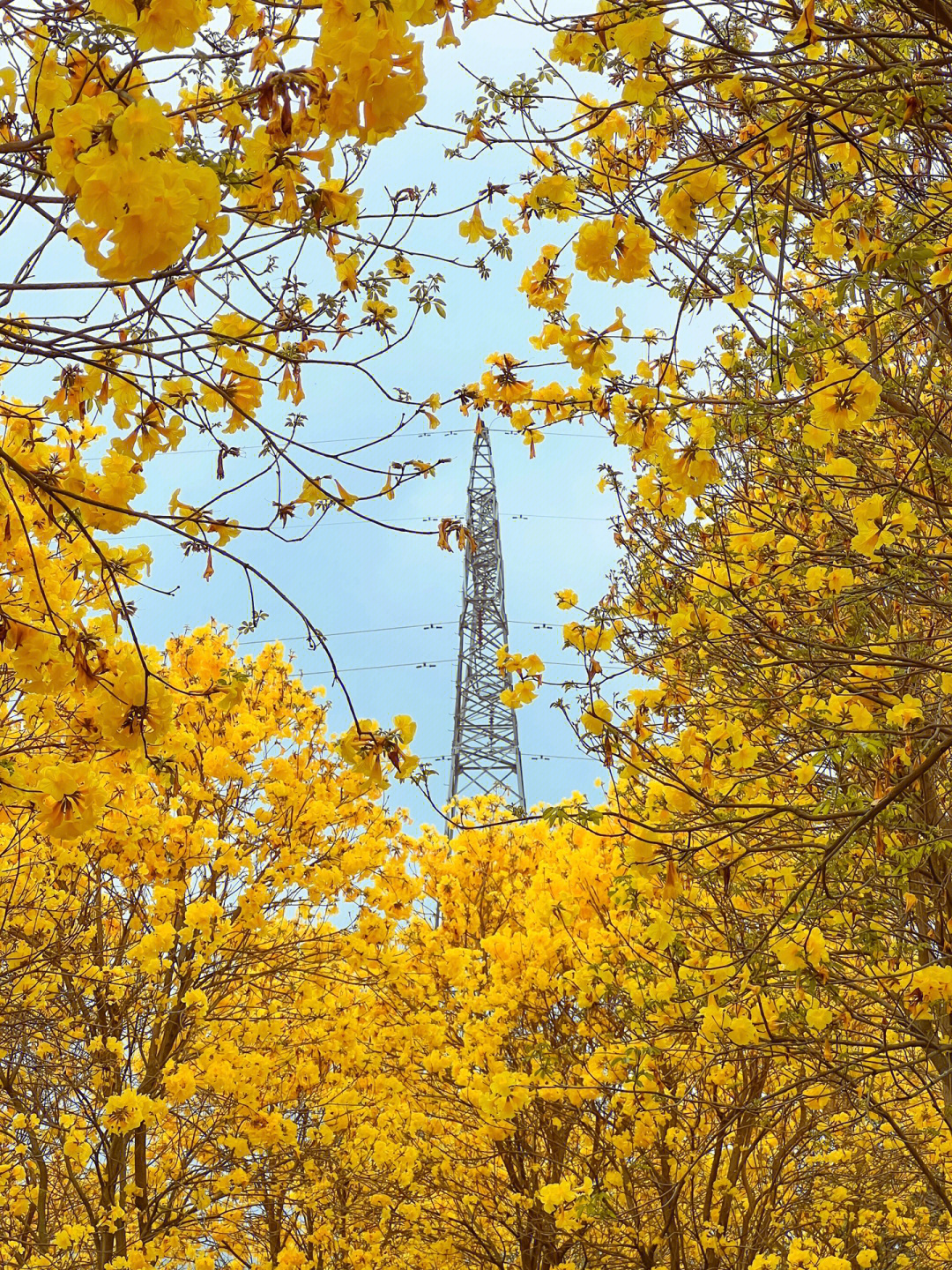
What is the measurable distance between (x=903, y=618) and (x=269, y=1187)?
5636 mm

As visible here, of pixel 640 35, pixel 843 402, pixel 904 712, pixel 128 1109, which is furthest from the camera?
pixel 128 1109

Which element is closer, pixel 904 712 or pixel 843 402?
pixel 843 402

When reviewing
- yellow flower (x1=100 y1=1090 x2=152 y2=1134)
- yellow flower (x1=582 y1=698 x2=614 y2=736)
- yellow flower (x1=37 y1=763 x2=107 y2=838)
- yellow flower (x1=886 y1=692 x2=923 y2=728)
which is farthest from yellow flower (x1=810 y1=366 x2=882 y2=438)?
yellow flower (x1=100 y1=1090 x2=152 y2=1134)

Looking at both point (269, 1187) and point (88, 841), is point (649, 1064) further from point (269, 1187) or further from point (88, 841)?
point (269, 1187)

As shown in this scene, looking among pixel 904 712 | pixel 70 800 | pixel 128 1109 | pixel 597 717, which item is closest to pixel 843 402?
pixel 904 712

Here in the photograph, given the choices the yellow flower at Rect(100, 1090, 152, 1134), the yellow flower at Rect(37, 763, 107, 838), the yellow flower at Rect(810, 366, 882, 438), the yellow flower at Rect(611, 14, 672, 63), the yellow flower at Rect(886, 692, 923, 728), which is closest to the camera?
the yellow flower at Rect(37, 763, 107, 838)

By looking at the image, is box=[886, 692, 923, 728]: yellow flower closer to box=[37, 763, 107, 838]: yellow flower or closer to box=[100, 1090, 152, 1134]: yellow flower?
box=[37, 763, 107, 838]: yellow flower

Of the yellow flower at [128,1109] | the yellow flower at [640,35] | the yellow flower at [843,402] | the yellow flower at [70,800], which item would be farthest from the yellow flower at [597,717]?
the yellow flower at [128,1109]

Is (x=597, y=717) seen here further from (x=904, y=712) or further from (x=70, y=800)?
(x=70, y=800)

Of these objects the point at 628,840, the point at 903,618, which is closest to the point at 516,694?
the point at 628,840

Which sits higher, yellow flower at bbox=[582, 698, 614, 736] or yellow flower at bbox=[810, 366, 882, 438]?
yellow flower at bbox=[810, 366, 882, 438]

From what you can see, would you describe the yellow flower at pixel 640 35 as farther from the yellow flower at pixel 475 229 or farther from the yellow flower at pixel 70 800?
the yellow flower at pixel 70 800

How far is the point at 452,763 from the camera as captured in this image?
13352 millimetres

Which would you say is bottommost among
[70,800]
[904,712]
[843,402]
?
[70,800]
